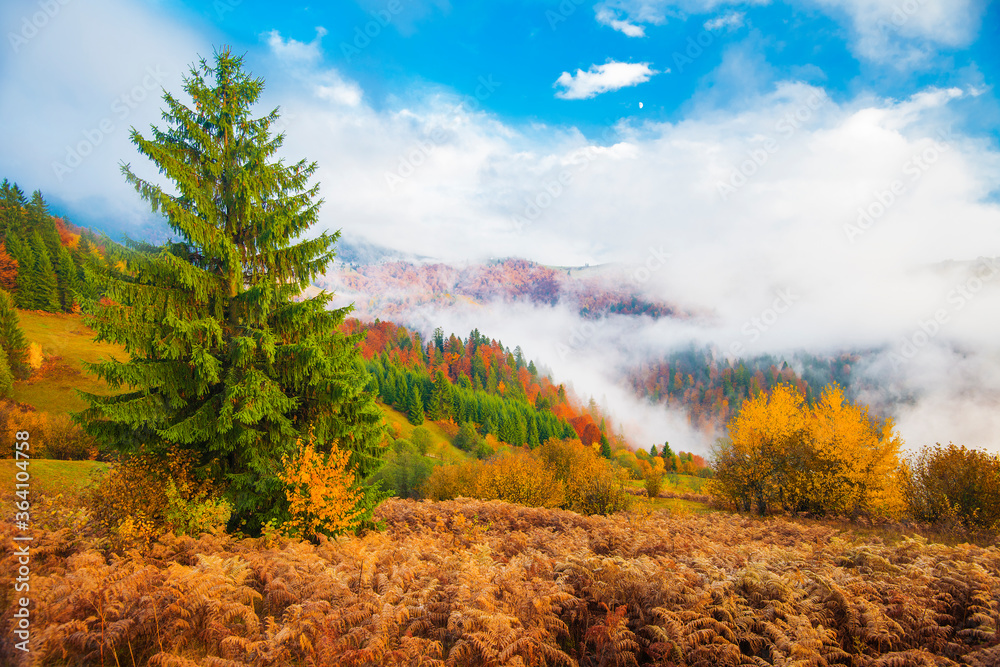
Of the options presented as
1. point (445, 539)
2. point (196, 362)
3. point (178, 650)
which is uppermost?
point (196, 362)

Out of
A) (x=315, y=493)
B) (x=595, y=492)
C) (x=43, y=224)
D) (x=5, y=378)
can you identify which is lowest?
(x=595, y=492)

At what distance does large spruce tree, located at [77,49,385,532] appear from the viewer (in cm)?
1179

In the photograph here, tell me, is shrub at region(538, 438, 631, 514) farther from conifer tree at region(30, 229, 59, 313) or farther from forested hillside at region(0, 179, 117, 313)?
conifer tree at region(30, 229, 59, 313)

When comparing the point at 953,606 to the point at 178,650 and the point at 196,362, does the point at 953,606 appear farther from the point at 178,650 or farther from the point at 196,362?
the point at 196,362

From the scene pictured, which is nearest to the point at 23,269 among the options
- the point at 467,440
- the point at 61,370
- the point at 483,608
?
the point at 61,370

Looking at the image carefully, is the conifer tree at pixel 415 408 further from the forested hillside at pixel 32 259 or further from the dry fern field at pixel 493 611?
the dry fern field at pixel 493 611

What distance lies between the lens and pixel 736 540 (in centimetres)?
1686

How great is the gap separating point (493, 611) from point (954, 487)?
2761 cm

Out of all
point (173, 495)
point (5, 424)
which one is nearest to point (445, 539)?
point (173, 495)

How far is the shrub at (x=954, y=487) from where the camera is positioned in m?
20.2

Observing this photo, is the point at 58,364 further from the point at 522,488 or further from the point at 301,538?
the point at 301,538

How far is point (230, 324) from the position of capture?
13.3 m

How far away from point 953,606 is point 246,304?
1829 cm

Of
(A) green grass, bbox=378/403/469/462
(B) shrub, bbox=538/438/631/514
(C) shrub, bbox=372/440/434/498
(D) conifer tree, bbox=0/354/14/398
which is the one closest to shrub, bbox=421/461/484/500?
(C) shrub, bbox=372/440/434/498
